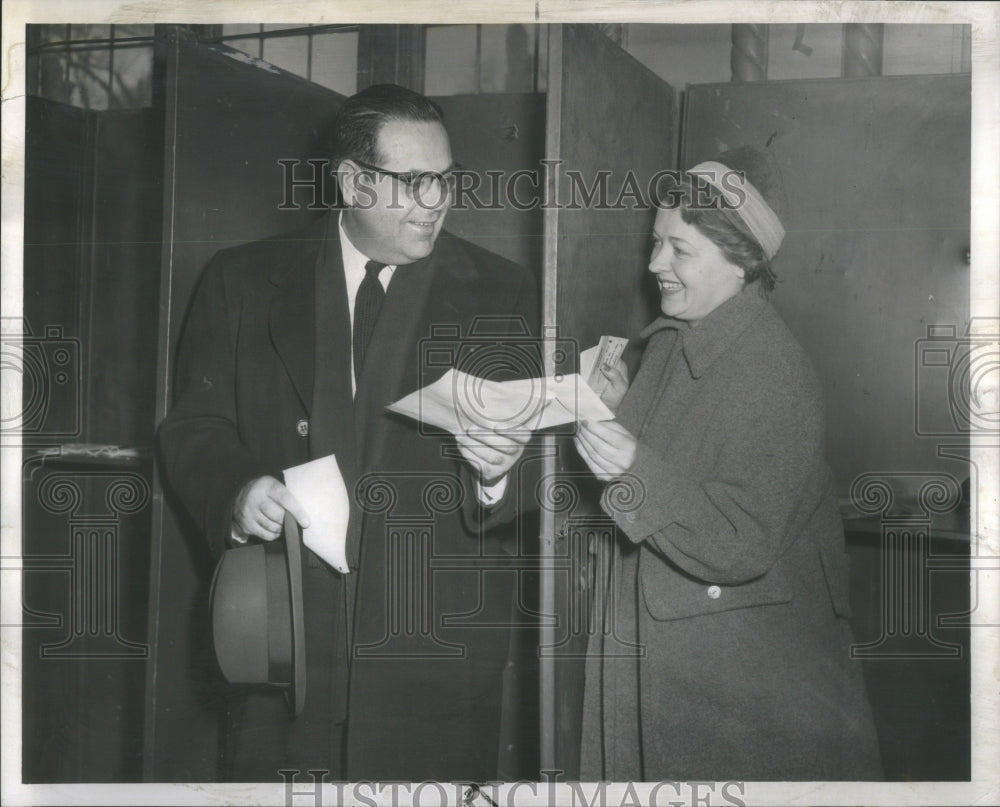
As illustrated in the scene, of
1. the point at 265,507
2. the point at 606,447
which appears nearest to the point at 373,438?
the point at 265,507

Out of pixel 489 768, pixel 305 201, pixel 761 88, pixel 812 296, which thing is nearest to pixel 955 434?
pixel 812 296

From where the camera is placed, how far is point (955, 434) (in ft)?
7.55

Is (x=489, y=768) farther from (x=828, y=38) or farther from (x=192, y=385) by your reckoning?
(x=828, y=38)

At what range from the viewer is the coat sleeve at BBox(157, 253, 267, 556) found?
2242 millimetres

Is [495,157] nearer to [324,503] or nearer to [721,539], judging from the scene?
[324,503]

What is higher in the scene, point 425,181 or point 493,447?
point 425,181

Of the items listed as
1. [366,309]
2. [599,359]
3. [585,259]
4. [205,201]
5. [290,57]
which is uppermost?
[290,57]

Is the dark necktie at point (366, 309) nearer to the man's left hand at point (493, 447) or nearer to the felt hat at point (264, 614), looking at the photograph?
the man's left hand at point (493, 447)

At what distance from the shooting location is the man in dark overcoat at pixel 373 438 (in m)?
2.24

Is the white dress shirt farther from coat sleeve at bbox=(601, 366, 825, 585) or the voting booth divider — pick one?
coat sleeve at bbox=(601, 366, 825, 585)

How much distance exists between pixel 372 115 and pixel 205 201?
432 millimetres

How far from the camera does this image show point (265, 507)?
7.25 ft

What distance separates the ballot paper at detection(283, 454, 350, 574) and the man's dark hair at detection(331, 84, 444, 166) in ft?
2.27

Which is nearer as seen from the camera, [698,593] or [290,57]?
[698,593]
